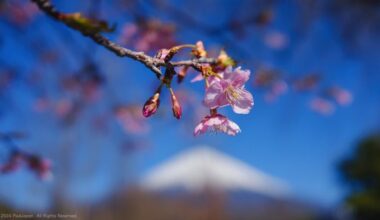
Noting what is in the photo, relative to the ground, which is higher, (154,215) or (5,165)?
(154,215)

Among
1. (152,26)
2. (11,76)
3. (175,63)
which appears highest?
(11,76)

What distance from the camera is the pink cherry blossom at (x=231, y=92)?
0.89 meters

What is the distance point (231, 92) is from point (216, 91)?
0.05 m

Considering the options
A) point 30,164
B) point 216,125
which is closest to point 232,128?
point 216,125

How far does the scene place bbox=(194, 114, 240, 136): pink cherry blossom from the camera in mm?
962

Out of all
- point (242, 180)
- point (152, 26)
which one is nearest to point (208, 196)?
point (152, 26)

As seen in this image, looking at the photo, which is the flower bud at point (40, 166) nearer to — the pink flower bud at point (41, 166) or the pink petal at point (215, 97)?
the pink flower bud at point (41, 166)

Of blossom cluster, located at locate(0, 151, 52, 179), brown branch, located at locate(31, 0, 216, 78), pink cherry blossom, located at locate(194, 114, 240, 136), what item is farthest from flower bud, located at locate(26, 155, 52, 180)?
pink cherry blossom, located at locate(194, 114, 240, 136)

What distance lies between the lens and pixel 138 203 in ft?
45.1

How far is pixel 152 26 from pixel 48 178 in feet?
2.55

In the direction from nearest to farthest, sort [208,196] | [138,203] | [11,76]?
1. [11,76]
2. [208,196]
3. [138,203]

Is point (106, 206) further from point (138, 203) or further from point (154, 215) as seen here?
point (154, 215)

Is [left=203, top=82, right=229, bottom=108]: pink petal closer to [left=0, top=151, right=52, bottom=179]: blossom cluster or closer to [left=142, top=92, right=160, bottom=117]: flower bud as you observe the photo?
[left=142, top=92, right=160, bottom=117]: flower bud

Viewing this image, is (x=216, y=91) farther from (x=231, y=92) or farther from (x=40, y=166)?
(x=40, y=166)
